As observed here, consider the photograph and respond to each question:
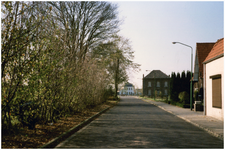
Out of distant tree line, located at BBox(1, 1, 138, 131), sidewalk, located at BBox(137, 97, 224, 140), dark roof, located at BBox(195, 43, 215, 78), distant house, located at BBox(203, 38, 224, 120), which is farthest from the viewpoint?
dark roof, located at BBox(195, 43, 215, 78)

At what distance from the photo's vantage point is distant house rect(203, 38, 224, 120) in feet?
52.3

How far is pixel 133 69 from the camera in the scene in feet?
149

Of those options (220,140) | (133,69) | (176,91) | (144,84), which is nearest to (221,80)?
(220,140)

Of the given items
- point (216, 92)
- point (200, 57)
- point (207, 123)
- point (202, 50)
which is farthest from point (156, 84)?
point (207, 123)

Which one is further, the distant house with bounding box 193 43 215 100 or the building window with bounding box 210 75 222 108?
the distant house with bounding box 193 43 215 100

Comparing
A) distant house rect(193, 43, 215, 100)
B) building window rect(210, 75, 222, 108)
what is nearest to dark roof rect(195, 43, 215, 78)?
distant house rect(193, 43, 215, 100)

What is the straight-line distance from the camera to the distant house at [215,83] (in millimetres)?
15945

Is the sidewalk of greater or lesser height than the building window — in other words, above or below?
below

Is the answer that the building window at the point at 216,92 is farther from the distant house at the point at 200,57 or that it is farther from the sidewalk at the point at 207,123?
the distant house at the point at 200,57

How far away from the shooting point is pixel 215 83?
17172 mm

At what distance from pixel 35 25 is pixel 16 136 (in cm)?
350

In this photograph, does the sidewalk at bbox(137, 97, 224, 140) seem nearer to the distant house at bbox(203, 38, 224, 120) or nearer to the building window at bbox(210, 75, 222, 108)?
the distant house at bbox(203, 38, 224, 120)

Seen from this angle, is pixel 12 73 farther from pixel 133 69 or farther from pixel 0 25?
pixel 133 69

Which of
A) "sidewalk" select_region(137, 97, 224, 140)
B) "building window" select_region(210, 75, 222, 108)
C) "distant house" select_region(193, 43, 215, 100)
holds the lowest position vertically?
"sidewalk" select_region(137, 97, 224, 140)
